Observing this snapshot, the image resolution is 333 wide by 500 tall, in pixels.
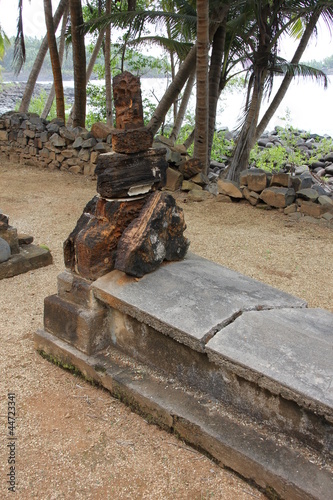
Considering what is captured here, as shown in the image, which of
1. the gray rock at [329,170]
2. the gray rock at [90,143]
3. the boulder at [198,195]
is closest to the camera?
the boulder at [198,195]

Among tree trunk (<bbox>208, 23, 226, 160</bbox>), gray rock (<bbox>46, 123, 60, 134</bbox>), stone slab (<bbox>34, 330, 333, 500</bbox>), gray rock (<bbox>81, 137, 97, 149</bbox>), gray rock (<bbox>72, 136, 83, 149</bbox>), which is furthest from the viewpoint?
gray rock (<bbox>46, 123, 60, 134</bbox>)

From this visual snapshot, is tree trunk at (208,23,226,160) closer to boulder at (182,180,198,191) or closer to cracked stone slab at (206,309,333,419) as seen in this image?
boulder at (182,180,198,191)

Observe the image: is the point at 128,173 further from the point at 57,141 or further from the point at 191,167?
the point at 57,141

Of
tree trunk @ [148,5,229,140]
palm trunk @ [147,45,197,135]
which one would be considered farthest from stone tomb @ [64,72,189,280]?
palm trunk @ [147,45,197,135]

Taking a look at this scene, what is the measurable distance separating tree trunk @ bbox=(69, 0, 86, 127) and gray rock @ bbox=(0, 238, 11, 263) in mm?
6697

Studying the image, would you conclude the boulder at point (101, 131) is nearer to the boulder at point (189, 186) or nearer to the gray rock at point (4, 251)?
the boulder at point (189, 186)

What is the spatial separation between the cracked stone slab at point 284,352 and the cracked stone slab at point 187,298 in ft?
0.34

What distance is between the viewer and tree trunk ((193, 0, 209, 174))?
7.19 metres

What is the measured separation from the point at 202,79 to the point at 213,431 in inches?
260

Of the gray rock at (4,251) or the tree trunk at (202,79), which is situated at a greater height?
the tree trunk at (202,79)

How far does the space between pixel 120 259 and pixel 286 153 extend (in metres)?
12.4

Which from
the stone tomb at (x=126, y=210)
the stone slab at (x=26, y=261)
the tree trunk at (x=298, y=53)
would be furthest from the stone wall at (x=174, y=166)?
the stone tomb at (x=126, y=210)

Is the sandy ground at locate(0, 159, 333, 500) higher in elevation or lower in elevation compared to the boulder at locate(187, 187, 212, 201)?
lower

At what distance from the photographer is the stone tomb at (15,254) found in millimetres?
4757
